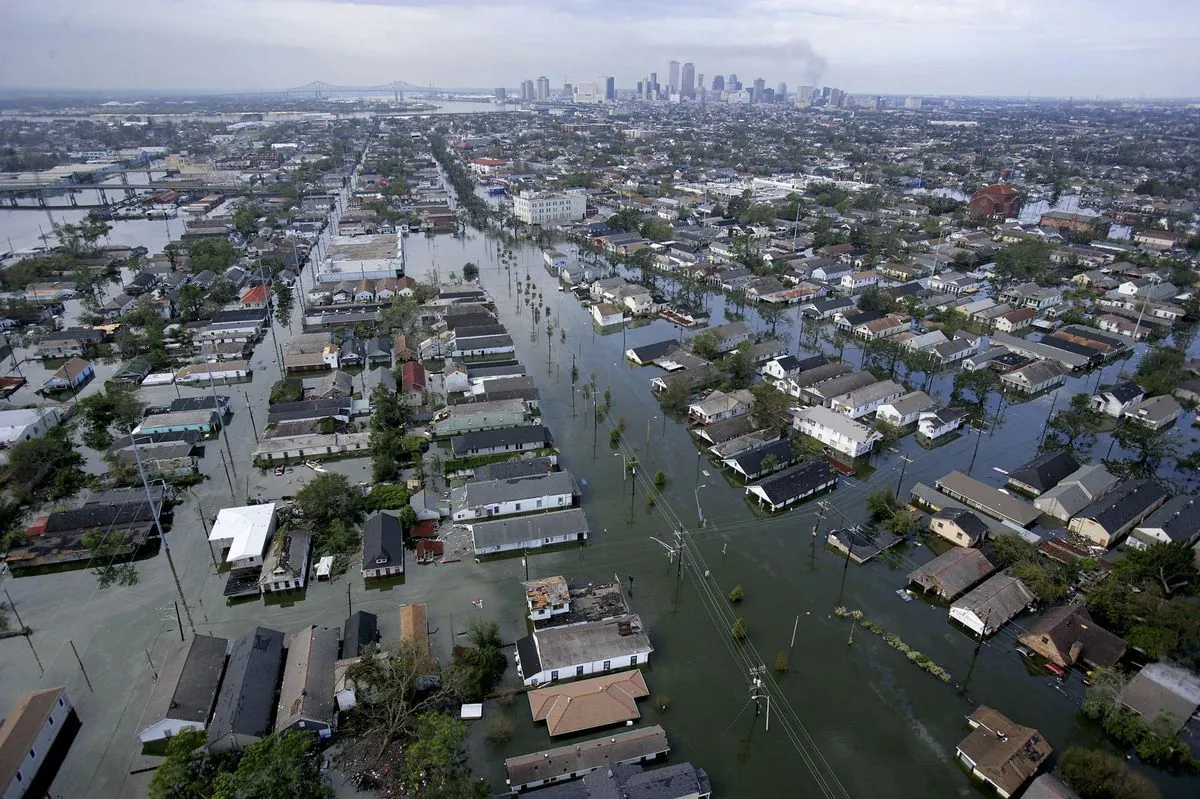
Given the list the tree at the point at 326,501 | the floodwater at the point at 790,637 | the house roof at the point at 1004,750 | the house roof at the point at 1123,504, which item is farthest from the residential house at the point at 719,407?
the house roof at the point at 1004,750

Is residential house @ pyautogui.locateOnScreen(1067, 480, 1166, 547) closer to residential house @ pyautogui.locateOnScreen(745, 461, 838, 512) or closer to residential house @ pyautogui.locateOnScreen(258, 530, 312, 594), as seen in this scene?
residential house @ pyautogui.locateOnScreen(745, 461, 838, 512)

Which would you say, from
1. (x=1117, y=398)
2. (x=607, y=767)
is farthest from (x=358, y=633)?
(x=1117, y=398)

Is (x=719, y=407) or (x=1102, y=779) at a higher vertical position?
(x=1102, y=779)

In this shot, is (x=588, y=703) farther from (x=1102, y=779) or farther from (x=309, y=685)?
(x=1102, y=779)

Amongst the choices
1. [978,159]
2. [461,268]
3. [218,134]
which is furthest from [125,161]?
[978,159]

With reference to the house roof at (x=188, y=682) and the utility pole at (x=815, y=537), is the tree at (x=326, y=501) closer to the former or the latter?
the house roof at (x=188, y=682)

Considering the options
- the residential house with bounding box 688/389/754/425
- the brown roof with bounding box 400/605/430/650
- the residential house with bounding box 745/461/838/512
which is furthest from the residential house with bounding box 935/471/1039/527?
the brown roof with bounding box 400/605/430/650
